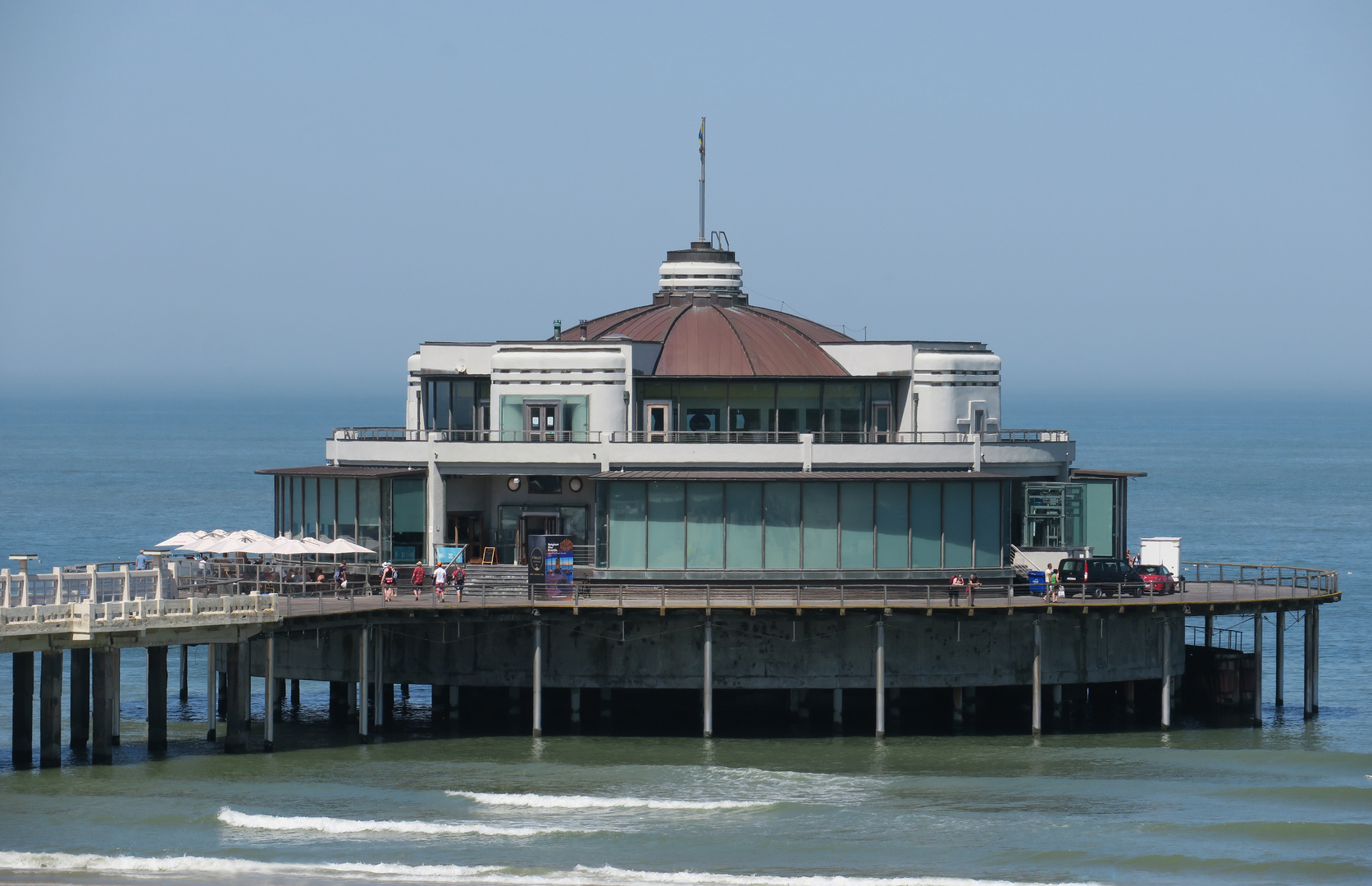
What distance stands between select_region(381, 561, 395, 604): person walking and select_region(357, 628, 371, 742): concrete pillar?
106cm

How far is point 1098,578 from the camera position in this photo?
204ft

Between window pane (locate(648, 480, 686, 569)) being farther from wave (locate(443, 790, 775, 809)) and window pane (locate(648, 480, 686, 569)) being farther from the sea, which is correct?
wave (locate(443, 790, 775, 809))

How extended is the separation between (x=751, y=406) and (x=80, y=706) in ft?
75.7

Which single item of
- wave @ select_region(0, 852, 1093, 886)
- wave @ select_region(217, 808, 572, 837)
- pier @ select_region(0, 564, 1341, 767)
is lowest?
wave @ select_region(0, 852, 1093, 886)

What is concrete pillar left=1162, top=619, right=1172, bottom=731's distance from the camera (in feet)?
204

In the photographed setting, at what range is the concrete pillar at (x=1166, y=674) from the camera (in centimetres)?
6225

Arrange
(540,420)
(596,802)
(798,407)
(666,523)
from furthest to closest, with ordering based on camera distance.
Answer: (798,407), (540,420), (666,523), (596,802)

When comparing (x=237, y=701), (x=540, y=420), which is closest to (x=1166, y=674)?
(x=540, y=420)

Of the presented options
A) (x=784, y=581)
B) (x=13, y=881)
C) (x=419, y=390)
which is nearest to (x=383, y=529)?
(x=419, y=390)

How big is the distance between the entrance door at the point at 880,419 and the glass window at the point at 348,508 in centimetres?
1704

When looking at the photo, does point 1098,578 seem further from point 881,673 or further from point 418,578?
point 418,578

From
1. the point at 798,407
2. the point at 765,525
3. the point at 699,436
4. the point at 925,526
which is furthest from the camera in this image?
the point at 798,407

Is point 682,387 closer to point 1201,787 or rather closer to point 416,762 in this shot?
point 416,762

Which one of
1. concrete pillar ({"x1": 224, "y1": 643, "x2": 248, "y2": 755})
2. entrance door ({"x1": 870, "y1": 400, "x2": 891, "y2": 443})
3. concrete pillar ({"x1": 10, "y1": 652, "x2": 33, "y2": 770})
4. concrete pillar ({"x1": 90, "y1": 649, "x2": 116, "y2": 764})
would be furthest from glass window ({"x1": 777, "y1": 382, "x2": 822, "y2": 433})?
concrete pillar ({"x1": 10, "y1": 652, "x2": 33, "y2": 770})
